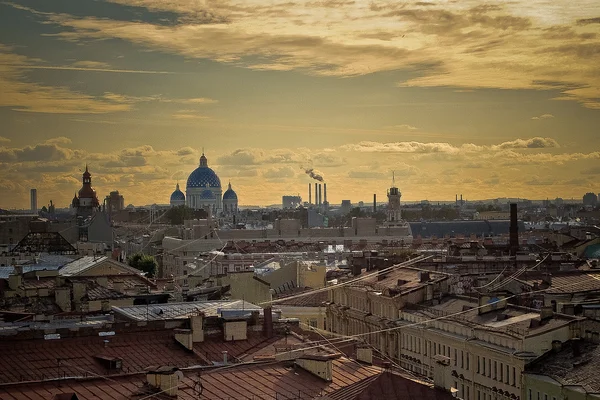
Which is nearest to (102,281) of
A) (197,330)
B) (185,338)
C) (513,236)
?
(197,330)

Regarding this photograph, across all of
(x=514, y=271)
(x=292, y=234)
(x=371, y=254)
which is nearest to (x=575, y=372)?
(x=514, y=271)

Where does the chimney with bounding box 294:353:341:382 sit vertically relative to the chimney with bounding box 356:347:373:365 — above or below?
above

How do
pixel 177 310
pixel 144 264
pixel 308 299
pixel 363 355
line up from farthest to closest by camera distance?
pixel 144 264, pixel 308 299, pixel 177 310, pixel 363 355

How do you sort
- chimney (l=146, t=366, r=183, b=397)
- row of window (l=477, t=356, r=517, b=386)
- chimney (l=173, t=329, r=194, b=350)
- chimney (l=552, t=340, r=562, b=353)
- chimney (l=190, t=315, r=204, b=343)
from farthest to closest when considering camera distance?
row of window (l=477, t=356, r=517, b=386) < chimney (l=552, t=340, r=562, b=353) < chimney (l=190, t=315, r=204, b=343) < chimney (l=173, t=329, r=194, b=350) < chimney (l=146, t=366, r=183, b=397)

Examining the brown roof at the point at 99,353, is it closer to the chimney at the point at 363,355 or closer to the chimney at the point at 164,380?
the chimney at the point at 363,355

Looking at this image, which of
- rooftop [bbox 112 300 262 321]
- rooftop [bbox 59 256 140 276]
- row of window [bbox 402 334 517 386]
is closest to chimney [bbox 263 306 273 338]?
rooftop [bbox 112 300 262 321]

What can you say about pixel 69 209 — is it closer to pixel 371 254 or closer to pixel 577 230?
pixel 577 230

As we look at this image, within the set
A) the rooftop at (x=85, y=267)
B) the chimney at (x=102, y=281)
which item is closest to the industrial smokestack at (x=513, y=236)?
the rooftop at (x=85, y=267)

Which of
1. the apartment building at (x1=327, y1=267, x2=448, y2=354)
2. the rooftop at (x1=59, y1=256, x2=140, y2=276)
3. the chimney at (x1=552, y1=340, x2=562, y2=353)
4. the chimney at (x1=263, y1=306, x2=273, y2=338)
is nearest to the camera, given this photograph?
the chimney at (x1=263, y1=306, x2=273, y2=338)

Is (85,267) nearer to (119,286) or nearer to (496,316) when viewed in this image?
(119,286)

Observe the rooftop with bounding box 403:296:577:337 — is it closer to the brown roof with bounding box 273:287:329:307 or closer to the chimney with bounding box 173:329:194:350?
the brown roof with bounding box 273:287:329:307
